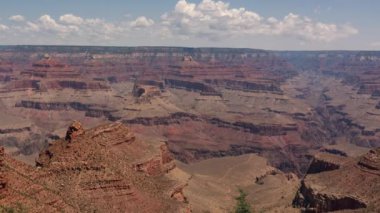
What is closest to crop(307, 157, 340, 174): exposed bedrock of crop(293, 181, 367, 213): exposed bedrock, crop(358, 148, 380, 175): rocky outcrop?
crop(358, 148, 380, 175): rocky outcrop

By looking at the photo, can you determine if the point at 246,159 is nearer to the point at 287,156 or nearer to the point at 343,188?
the point at 287,156

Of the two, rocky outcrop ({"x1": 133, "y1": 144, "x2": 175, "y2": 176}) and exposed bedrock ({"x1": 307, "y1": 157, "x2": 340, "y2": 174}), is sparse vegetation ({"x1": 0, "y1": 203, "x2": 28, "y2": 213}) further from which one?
exposed bedrock ({"x1": 307, "y1": 157, "x2": 340, "y2": 174})

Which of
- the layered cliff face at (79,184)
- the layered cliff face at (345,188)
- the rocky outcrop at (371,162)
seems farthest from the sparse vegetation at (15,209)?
the rocky outcrop at (371,162)

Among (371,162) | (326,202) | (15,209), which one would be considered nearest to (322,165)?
(371,162)

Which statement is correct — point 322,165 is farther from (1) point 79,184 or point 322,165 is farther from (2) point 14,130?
(2) point 14,130

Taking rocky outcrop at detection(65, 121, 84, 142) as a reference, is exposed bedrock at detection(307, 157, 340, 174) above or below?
below

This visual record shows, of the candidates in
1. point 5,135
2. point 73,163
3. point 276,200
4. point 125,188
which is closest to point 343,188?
point 276,200

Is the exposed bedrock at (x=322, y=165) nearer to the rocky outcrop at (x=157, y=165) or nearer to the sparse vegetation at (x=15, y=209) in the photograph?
the rocky outcrop at (x=157, y=165)
